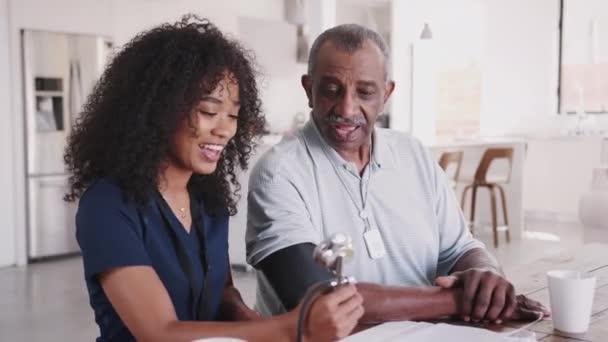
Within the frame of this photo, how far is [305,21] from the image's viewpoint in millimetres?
8125

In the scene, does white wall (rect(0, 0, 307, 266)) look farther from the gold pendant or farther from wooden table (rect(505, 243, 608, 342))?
the gold pendant

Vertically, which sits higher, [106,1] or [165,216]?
[106,1]

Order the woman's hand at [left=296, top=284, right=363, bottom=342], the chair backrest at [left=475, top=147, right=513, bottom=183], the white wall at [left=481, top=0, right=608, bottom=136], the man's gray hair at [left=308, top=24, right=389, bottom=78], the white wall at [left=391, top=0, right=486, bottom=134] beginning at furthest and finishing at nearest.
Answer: the white wall at [left=481, top=0, right=608, bottom=136], the white wall at [left=391, top=0, right=486, bottom=134], the chair backrest at [left=475, top=147, right=513, bottom=183], the man's gray hair at [left=308, top=24, right=389, bottom=78], the woman's hand at [left=296, top=284, right=363, bottom=342]

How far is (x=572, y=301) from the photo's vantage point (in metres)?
1.26

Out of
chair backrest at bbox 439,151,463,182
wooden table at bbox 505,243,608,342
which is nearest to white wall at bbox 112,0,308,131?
chair backrest at bbox 439,151,463,182

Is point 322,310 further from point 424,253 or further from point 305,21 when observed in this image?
point 305,21

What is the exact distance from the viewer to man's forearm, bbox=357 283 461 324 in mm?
1352

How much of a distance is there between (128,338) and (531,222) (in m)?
6.87

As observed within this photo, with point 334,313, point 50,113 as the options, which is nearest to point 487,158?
point 50,113

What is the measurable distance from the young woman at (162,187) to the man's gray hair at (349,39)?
0.88 feet

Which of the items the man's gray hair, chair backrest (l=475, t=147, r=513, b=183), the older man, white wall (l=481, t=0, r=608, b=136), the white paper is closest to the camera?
the white paper

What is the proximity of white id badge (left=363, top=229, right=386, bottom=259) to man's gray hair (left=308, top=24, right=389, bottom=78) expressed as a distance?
42 centimetres

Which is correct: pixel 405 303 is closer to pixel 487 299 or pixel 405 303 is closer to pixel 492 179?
pixel 487 299

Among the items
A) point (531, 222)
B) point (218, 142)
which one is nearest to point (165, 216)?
point (218, 142)
